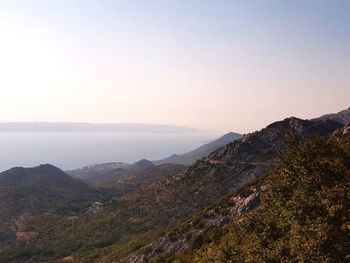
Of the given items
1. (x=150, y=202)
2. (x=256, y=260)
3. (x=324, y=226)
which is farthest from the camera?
(x=150, y=202)

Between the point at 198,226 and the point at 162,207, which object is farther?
the point at 162,207

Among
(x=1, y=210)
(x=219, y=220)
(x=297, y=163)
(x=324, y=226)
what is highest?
(x=297, y=163)

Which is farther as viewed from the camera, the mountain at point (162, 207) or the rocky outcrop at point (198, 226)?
the mountain at point (162, 207)

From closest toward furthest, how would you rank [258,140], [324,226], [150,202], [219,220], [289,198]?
[324,226], [289,198], [219,220], [150,202], [258,140]

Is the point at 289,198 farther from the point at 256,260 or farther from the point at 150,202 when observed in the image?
the point at 150,202

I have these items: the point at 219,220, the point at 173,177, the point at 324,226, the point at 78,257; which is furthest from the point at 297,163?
the point at 173,177

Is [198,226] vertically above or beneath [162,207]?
above

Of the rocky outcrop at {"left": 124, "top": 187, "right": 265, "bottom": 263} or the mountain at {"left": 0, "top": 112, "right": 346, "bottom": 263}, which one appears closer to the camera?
the rocky outcrop at {"left": 124, "top": 187, "right": 265, "bottom": 263}

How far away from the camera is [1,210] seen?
142125 millimetres

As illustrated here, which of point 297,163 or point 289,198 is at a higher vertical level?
point 297,163

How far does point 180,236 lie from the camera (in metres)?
66.4

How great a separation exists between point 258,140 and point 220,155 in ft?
33.5

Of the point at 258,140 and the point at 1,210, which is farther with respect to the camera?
the point at 1,210

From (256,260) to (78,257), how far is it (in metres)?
59.1
